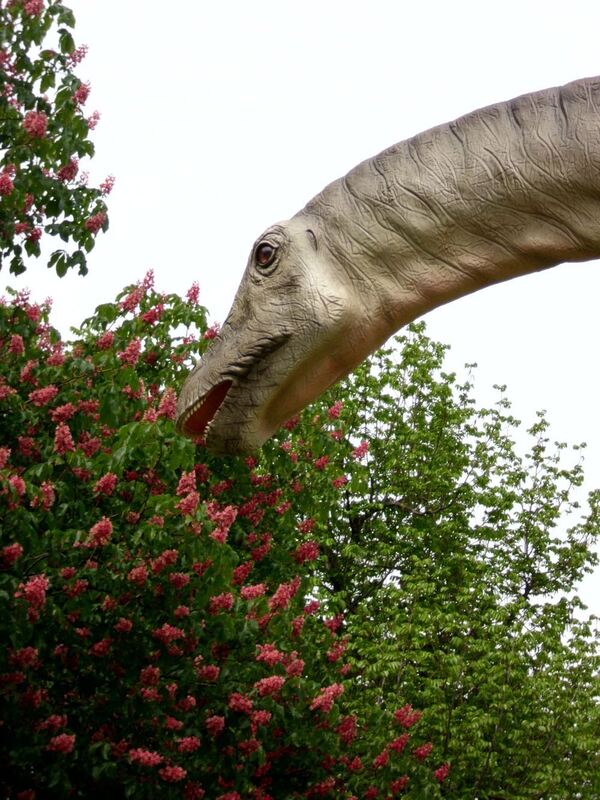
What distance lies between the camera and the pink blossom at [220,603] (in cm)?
715

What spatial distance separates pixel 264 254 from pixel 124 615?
394cm

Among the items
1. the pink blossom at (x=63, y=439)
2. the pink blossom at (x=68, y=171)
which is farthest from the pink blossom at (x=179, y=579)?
the pink blossom at (x=68, y=171)

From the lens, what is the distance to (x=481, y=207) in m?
3.72

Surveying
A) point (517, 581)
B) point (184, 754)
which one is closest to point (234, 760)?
point (184, 754)

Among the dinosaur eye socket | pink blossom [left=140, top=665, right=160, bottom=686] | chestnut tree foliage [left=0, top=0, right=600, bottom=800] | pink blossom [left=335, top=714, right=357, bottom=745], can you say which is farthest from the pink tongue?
pink blossom [left=335, top=714, right=357, bottom=745]

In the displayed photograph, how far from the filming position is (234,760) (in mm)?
7504

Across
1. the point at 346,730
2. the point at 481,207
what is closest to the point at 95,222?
the point at 346,730

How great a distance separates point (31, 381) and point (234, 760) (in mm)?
2758

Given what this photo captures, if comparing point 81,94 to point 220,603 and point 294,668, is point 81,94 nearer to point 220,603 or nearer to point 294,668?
point 220,603

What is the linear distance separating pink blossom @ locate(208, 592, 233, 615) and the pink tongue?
330cm

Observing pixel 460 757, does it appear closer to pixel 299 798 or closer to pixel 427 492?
pixel 427 492

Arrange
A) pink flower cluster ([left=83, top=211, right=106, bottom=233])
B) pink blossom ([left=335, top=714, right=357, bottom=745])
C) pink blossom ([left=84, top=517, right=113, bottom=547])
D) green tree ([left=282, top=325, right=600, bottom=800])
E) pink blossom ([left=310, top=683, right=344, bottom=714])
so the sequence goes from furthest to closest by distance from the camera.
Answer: green tree ([left=282, top=325, right=600, bottom=800])
pink blossom ([left=335, top=714, right=357, bottom=745])
pink blossom ([left=310, top=683, right=344, bottom=714])
pink flower cluster ([left=83, top=211, right=106, bottom=233])
pink blossom ([left=84, top=517, right=113, bottom=547])

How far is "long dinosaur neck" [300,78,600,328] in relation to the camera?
3.67 metres

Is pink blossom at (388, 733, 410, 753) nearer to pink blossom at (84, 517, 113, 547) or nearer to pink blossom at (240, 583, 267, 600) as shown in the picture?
pink blossom at (240, 583, 267, 600)
